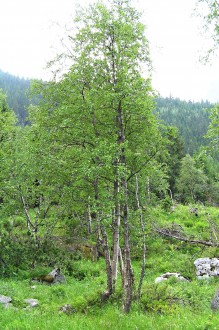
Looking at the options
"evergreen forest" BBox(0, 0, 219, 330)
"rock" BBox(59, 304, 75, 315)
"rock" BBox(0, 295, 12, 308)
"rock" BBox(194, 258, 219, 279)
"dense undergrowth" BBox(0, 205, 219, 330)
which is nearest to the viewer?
"dense undergrowth" BBox(0, 205, 219, 330)

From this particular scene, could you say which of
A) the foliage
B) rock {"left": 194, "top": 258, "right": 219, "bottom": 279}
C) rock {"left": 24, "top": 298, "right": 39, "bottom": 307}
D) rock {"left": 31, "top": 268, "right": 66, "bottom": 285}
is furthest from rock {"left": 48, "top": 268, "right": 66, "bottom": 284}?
the foliage

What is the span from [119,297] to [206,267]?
892cm

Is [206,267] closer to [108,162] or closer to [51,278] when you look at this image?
[51,278]

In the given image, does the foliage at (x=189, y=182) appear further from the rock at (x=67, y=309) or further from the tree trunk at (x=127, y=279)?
the rock at (x=67, y=309)

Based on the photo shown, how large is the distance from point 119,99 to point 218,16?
162 inches

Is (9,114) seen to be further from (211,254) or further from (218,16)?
(218,16)

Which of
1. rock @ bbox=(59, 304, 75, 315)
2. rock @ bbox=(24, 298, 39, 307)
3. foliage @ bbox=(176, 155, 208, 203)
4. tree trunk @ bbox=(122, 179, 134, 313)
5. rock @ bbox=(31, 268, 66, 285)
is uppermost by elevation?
foliage @ bbox=(176, 155, 208, 203)

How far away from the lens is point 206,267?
18.9 meters

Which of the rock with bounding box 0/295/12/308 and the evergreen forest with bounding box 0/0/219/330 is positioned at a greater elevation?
the evergreen forest with bounding box 0/0/219/330

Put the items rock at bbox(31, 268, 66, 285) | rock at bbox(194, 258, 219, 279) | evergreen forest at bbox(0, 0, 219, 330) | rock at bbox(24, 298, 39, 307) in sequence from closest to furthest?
evergreen forest at bbox(0, 0, 219, 330) < rock at bbox(24, 298, 39, 307) < rock at bbox(31, 268, 66, 285) < rock at bbox(194, 258, 219, 279)

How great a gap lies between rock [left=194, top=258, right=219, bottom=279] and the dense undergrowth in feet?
1.47

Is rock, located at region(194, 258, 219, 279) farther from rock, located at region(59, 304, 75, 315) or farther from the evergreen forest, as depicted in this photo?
rock, located at region(59, 304, 75, 315)

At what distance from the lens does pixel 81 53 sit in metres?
12.7

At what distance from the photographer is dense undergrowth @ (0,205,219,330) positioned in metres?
7.96
